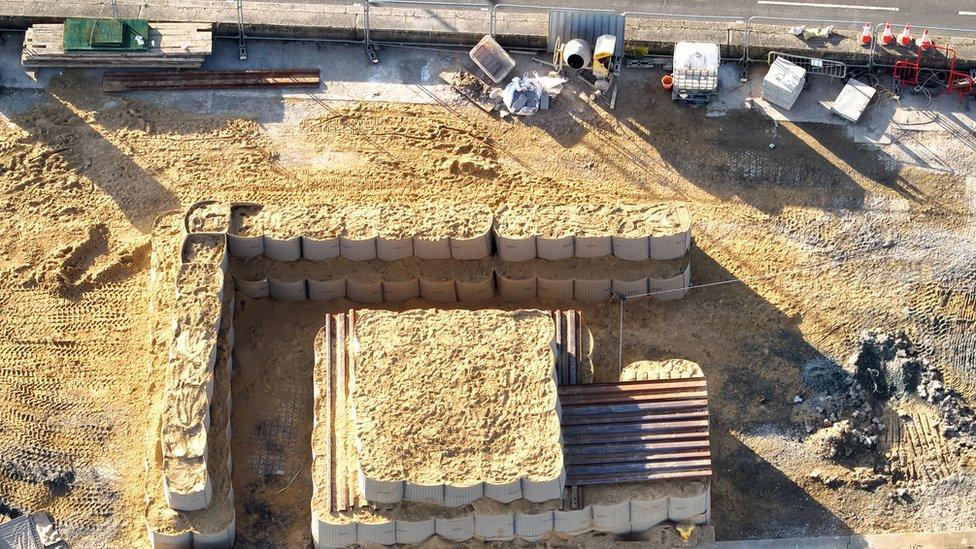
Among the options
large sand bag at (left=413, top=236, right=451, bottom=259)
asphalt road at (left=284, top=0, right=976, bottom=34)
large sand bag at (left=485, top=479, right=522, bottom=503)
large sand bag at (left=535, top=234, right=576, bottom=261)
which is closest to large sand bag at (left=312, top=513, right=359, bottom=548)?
large sand bag at (left=485, top=479, right=522, bottom=503)

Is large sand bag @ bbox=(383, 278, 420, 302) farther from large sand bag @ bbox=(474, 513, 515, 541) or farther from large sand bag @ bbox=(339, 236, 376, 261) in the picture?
large sand bag @ bbox=(474, 513, 515, 541)

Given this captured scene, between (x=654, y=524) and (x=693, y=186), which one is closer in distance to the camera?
(x=654, y=524)

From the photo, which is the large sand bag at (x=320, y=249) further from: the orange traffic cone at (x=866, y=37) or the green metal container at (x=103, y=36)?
the orange traffic cone at (x=866, y=37)

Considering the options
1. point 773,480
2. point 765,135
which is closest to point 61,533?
point 773,480

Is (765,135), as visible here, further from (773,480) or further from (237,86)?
(237,86)

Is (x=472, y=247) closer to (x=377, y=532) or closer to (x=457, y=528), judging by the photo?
(x=457, y=528)

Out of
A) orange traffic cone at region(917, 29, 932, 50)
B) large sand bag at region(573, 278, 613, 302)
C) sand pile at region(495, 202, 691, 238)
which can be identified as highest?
orange traffic cone at region(917, 29, 932, 50)
